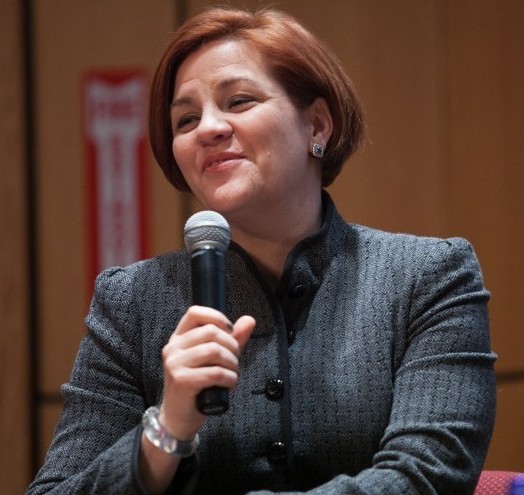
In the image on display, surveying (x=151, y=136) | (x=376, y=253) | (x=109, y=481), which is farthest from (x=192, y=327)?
(x=151, y=136)

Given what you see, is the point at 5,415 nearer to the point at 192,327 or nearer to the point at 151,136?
the point at 151,136

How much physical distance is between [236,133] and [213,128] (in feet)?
0.13

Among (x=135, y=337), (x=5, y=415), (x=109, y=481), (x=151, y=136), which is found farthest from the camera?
(x=5, y=415)

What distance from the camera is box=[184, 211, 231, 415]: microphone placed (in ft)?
3.74

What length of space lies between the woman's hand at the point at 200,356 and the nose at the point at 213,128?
1.39ft

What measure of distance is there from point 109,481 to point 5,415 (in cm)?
203

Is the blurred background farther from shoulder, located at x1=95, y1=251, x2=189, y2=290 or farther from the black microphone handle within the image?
the black microphone handle

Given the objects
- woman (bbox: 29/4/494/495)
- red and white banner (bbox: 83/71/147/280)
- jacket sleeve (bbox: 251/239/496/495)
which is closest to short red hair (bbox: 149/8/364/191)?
woman (bbox: 29/4/494/495)

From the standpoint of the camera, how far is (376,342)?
1.51m

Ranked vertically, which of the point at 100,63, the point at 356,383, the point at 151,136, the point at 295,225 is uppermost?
the point at 100,63

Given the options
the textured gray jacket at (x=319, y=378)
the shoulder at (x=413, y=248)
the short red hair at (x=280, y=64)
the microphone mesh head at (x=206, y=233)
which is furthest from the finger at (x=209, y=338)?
the short red hair at (x=280, y=64)

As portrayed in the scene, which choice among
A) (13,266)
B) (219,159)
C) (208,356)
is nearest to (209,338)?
(208,356)

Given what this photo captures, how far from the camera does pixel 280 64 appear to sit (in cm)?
161

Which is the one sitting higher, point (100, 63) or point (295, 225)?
point (100, 63)
